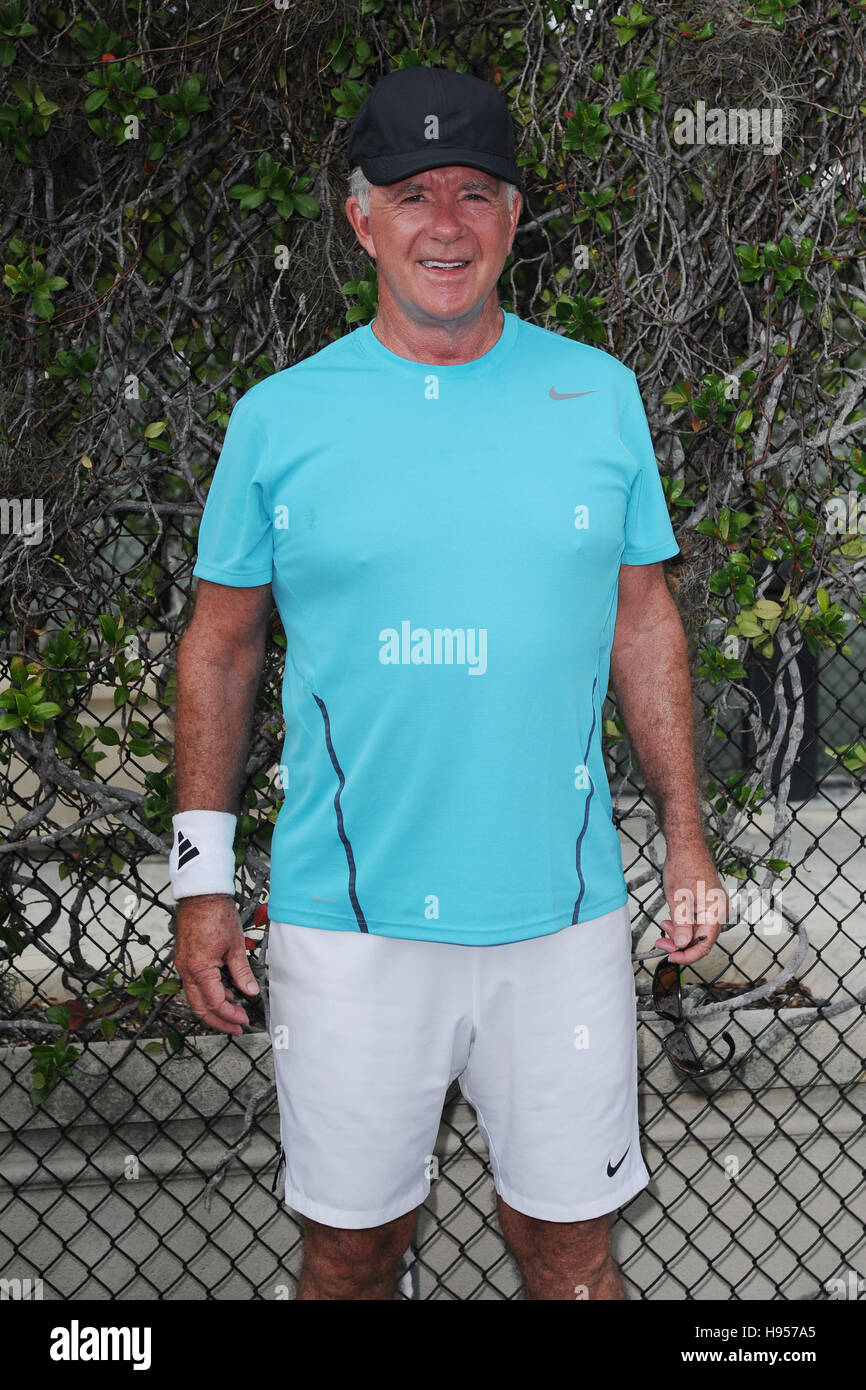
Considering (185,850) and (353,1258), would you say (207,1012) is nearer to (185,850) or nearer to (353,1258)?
(185,850)

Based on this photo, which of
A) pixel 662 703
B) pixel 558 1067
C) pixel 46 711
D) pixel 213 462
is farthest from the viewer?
pixel 213 462

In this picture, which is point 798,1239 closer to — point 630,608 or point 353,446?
point 630,608

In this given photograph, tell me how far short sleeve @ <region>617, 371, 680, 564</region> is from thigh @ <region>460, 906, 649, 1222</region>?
575mm

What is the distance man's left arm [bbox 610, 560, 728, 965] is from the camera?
6.30ft

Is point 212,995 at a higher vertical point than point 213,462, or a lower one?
lower

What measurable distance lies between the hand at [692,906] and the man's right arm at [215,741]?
2.15ft

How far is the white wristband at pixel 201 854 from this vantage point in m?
1.81

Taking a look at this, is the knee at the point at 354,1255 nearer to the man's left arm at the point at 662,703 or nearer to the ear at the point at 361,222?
the man's left arm at the point at 662,703

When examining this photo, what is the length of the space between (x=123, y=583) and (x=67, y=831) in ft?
1.92

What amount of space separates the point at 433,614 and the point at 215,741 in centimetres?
43

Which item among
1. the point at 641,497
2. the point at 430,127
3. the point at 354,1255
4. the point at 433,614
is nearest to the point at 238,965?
the point at 354,1255

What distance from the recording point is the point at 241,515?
1760 mm

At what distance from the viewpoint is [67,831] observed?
108 inches

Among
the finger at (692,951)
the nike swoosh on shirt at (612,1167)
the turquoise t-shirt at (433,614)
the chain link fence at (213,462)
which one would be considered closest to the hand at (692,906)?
the finger at (692,951)
